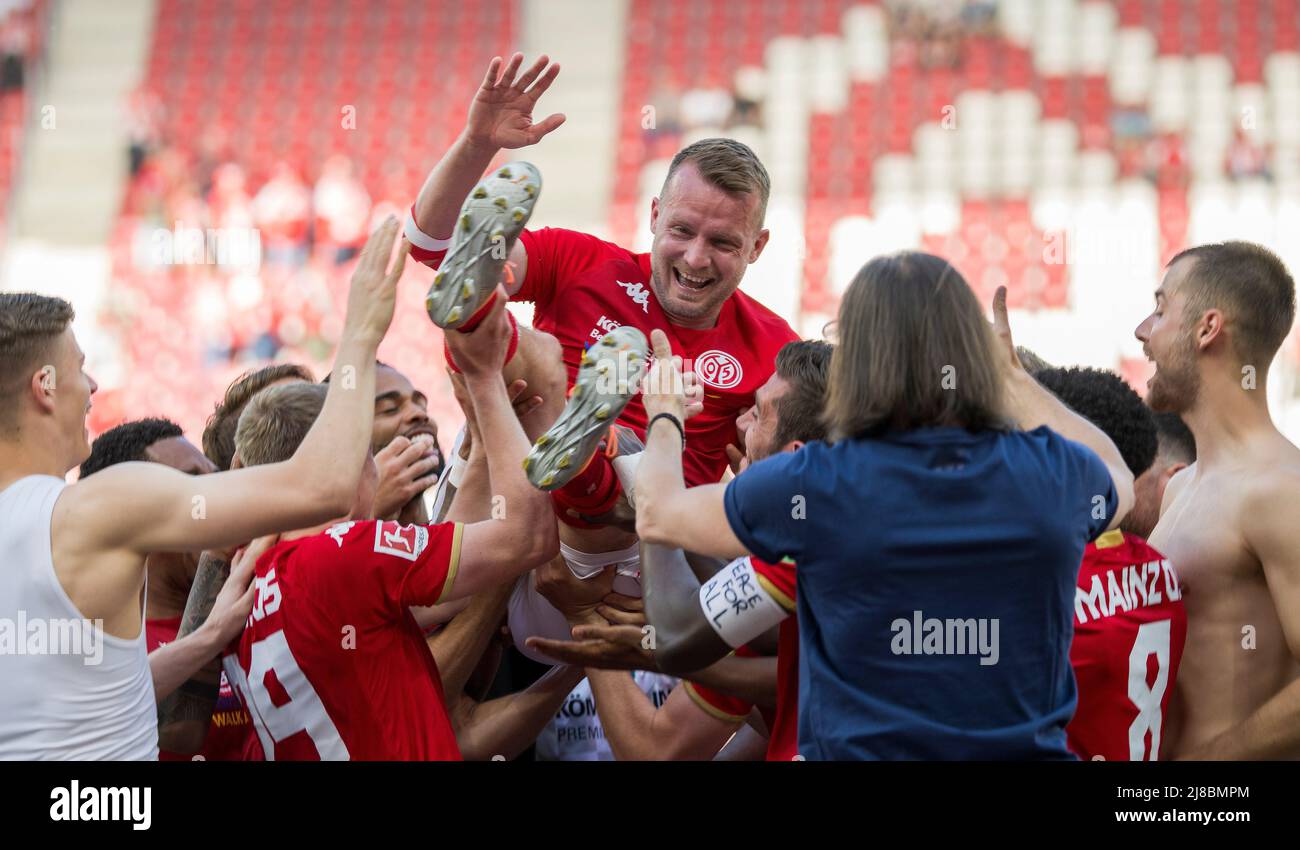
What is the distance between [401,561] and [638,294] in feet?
4.71

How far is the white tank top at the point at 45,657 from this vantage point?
246 centimetres

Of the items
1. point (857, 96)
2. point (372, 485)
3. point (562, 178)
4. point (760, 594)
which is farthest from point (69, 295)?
point (760, 594)

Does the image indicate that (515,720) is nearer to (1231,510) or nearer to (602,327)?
(602,327)

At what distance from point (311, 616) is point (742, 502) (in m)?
1.10

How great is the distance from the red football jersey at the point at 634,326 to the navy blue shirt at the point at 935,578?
1.58 metres

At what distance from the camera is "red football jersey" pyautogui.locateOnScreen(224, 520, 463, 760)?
2.89 m

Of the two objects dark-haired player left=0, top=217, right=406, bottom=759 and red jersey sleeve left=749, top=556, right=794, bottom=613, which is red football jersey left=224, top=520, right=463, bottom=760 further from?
red jersey sleeve left=749, top=556, right=794, bottom=613

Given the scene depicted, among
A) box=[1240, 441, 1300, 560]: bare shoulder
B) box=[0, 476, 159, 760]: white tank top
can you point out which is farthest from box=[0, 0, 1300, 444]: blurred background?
box=[0, 476, 159, 760]: white tank top

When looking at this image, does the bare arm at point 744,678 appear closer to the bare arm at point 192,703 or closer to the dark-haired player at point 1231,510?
the dark-haired player at point 1231,510

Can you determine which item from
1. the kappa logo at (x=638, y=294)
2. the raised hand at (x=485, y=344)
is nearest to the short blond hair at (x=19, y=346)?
the raised hand at (x=485, y=344)

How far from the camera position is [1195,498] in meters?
3.21

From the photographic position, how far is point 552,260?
4.04 metres

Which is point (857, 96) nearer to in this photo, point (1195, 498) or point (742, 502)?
point (1195, 498)

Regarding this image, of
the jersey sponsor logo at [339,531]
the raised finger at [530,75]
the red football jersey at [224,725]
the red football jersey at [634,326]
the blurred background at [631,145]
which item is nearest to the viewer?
the jersey sponsor logo at [339,531]
